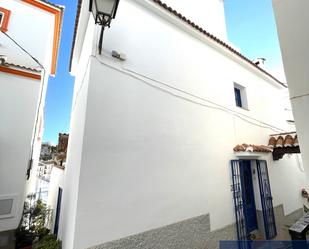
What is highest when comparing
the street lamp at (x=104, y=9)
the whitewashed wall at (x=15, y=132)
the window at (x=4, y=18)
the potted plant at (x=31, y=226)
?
the window at (x=4, y=18)

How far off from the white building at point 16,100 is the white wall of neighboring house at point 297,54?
19.8 ft

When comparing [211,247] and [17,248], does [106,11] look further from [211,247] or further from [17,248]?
[17,248]

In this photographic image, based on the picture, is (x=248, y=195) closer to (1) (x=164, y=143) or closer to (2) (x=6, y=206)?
(1) (x=164, y=143)

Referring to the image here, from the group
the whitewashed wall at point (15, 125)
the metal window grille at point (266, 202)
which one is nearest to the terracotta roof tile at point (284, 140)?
the metal window grille at point (266, 202)

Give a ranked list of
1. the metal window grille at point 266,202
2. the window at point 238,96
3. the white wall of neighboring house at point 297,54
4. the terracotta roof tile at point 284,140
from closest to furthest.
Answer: the white wall of neighboring house at point 297,54, the metal window grille at point 266,202, the terracotta roof tile at point 284,140, the window at point 238,96

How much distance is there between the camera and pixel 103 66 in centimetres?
367

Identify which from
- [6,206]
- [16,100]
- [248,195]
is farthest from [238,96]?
[6,206]

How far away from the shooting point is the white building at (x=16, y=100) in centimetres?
459

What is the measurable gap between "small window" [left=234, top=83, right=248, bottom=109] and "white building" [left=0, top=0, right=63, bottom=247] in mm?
7365

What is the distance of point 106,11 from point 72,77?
550cm

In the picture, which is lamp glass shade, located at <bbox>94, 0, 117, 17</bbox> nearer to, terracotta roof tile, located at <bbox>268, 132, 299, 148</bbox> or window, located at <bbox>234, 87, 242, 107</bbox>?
window, located at <bbox>234, 87, 242, 107</bbox>

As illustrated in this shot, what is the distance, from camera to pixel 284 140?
23.7ft

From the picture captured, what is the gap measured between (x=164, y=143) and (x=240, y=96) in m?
5.10

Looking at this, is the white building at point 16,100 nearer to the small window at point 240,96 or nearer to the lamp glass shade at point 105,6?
the lamp glass shade at point 105,6
